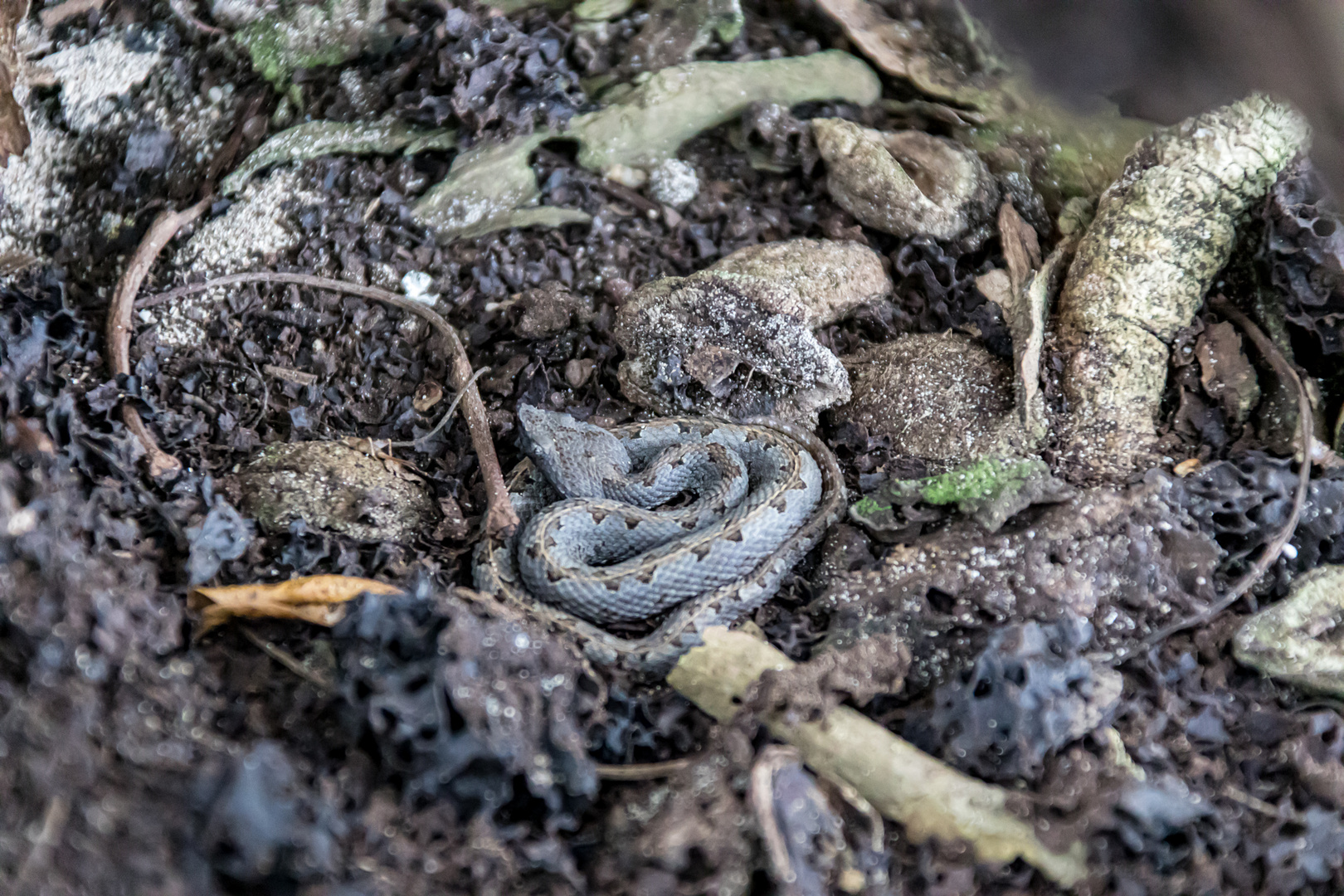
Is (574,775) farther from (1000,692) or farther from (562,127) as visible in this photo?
(562,127)

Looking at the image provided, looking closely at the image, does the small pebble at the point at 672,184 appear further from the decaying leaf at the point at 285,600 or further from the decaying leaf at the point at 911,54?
the decaying leaf at the point at 285,600

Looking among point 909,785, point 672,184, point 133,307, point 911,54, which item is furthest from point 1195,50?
point 133,307

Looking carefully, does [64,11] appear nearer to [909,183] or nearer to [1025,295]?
[909,183]

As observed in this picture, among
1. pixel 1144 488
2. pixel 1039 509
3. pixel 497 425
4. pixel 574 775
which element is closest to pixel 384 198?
pixel 497 425

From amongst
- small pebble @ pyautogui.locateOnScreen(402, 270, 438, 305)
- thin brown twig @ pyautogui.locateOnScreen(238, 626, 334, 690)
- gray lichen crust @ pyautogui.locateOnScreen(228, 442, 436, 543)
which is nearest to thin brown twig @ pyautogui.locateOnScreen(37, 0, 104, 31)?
small pebble @ pyautogui.locateOnScreen(402, 270, 438, 305)

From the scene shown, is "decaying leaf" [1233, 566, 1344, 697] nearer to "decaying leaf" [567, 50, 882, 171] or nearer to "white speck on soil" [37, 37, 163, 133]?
"decaying leaf" [567, 50, 882, 171]

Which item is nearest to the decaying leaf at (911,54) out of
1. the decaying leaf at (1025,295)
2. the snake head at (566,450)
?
the decaying leaf at (1025,295)

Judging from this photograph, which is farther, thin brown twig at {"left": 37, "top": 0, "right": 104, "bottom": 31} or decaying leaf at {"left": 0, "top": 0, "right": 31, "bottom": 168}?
thin brown twig at {"left": 37, "top": 0, "right": 104, "bottom": 31}
